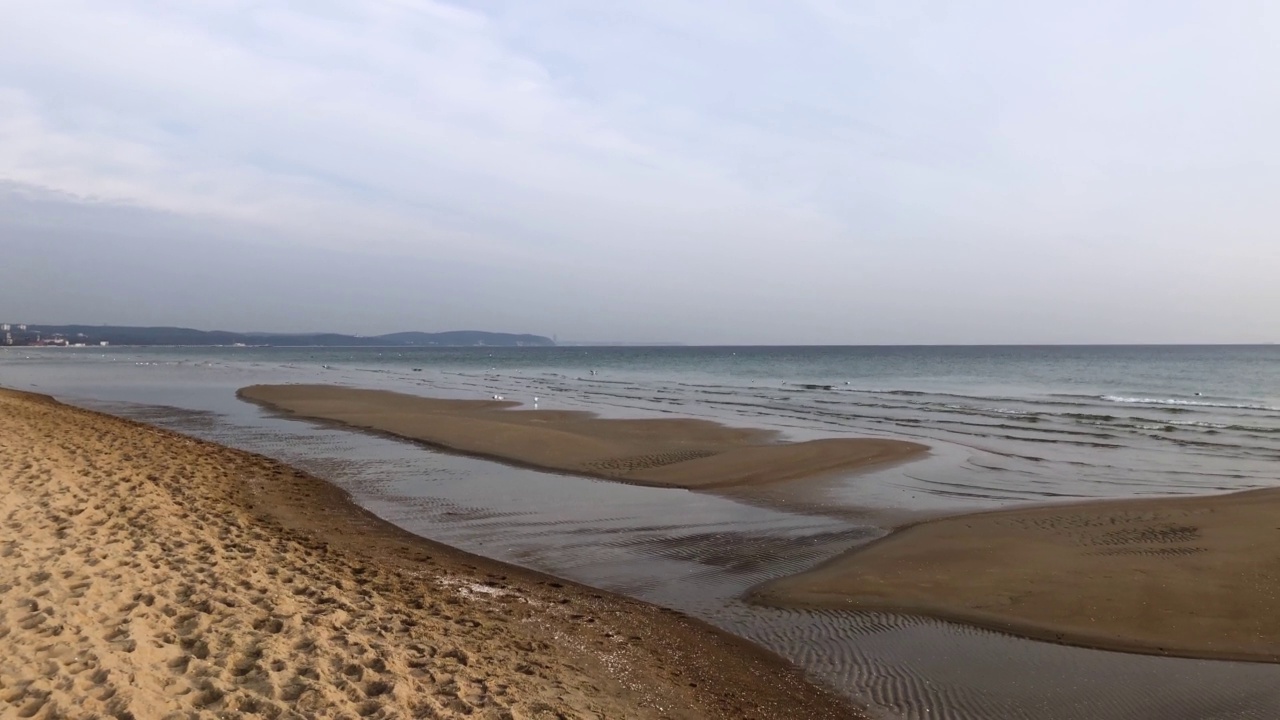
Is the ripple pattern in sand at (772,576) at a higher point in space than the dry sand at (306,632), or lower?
lower

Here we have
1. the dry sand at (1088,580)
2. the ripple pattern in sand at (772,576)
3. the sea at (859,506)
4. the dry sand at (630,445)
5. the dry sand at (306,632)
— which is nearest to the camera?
the dry sand at (306,632)

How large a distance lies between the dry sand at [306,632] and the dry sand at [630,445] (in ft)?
24.3

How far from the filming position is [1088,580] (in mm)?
8734

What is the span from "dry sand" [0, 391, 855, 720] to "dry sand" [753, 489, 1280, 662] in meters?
2.27

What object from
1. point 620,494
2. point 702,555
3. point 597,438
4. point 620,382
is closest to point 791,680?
point 702,555

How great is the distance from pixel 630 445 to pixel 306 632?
14775 millimetres

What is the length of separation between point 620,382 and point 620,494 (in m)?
41.3

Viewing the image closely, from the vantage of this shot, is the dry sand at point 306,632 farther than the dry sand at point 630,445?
No

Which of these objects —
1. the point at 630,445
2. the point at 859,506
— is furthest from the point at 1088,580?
the point at 630,445

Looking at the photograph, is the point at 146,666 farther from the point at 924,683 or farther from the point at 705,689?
A: the point at 924,683

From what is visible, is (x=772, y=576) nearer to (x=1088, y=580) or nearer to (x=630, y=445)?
(x=1088, y=580)

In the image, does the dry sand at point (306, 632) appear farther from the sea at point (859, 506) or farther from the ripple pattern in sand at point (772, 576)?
the sea at point (859, 506)

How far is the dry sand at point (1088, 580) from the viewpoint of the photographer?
24.1 feet

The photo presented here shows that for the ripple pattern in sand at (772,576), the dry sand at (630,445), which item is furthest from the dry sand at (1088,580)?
the dry sand at (630,445)
